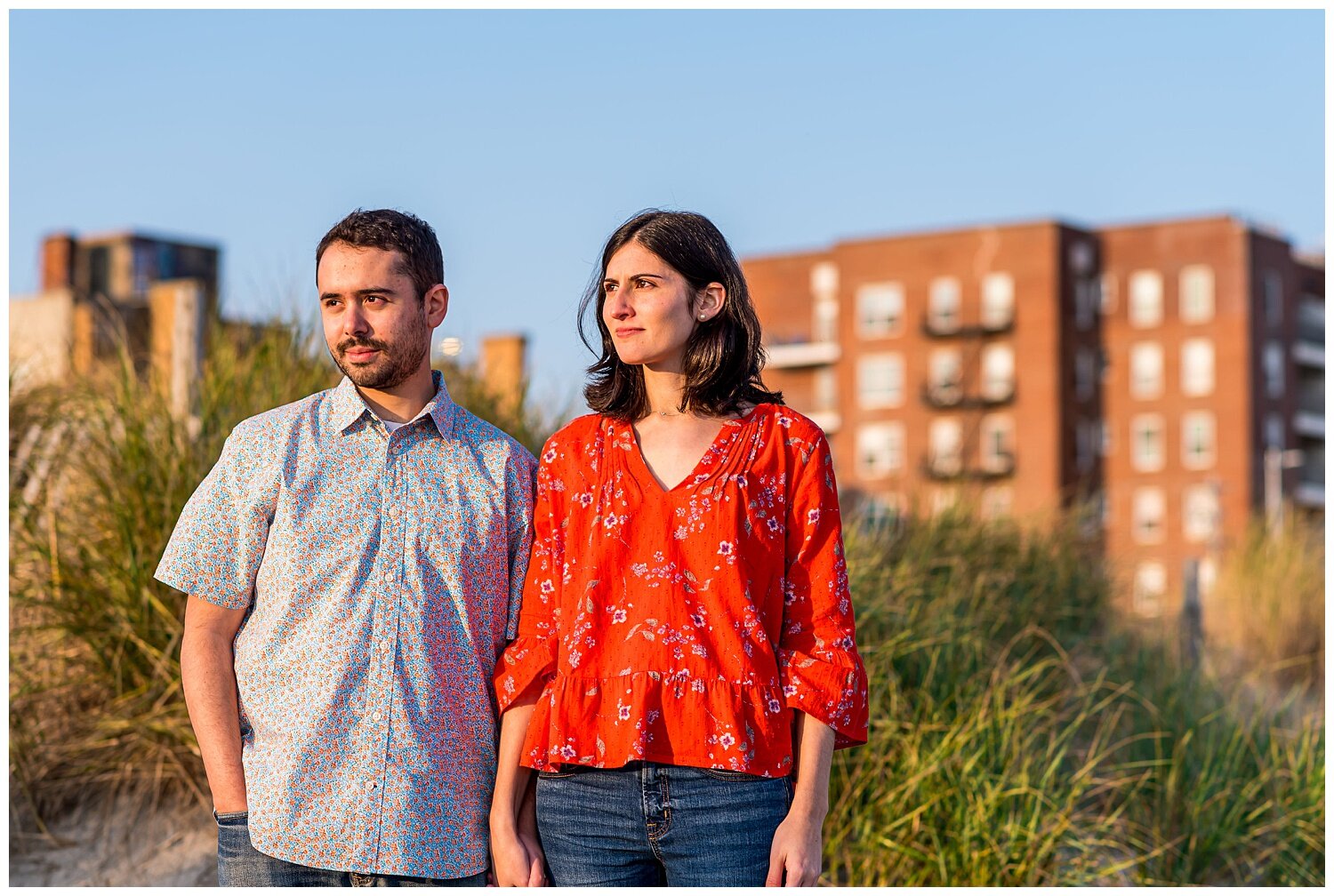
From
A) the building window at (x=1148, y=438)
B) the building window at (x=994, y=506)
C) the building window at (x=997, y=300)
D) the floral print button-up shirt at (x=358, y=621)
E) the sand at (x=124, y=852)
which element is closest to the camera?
the floral print button-up shirt at (x=358, y=621)

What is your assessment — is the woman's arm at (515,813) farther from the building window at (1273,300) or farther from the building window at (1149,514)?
the building window at (1273,300)

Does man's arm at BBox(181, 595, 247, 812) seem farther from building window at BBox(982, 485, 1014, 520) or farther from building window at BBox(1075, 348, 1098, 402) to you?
building window at BBox(1075, 348, 1098, 402)

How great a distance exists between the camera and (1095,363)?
5472 cm

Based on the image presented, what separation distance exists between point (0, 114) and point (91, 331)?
445 centimetres

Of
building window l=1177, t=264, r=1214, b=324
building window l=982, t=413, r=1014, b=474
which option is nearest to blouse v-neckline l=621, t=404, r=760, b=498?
building window l=982, t=413, r=1014, b=474

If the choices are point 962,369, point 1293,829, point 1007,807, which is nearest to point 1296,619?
point 1293,829

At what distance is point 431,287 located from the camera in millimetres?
2957

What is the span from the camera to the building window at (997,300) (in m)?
54.0

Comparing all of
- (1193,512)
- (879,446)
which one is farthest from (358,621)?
(879,446)

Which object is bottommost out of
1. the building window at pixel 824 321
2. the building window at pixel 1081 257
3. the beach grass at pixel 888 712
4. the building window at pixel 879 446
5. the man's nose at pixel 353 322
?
the beach grass at pixel 888 712

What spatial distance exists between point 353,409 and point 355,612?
394mm

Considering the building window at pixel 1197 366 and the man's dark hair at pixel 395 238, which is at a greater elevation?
the building window at pixel 1197 366

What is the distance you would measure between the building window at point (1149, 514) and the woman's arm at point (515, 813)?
52826 millimetres

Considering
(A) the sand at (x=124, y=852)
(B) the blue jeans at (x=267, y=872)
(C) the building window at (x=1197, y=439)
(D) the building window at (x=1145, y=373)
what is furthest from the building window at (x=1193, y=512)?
(B) the blue jeans at (x=267, y=872)
